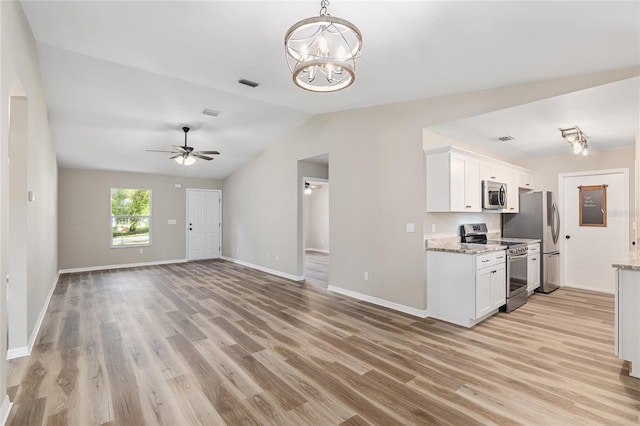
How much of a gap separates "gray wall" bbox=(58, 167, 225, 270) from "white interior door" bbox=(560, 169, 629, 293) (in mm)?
9147

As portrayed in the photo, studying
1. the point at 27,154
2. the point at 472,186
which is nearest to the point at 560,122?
the point at 472,186

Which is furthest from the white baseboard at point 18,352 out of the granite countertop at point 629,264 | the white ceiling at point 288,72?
the granite countertop at point 629,264

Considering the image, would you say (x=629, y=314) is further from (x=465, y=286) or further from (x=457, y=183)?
(x=457, y=183)

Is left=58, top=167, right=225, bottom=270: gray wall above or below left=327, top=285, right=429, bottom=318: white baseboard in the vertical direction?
above

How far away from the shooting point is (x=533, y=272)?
502 cm

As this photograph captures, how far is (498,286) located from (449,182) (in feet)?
5.14

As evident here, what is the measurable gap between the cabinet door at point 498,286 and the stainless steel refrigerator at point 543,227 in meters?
1.60

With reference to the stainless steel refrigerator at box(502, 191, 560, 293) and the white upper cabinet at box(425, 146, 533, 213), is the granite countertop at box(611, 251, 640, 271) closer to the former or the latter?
the white upper cabinet at box(425, 146, 533, 213)

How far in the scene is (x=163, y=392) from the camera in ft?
7.75

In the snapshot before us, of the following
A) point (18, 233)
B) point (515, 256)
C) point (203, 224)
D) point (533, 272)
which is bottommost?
point (533, 272)

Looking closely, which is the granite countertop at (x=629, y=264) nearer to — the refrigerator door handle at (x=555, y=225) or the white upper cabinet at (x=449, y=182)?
the white upper cabinet at (x=449, y=182)

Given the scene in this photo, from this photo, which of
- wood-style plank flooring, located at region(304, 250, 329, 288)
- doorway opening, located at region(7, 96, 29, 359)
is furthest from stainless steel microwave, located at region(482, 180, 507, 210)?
doorway opening, located at region(7, 96, 29, 359)

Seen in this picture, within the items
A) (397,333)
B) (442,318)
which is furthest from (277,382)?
(442,318)

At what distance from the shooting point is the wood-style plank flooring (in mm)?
6113
